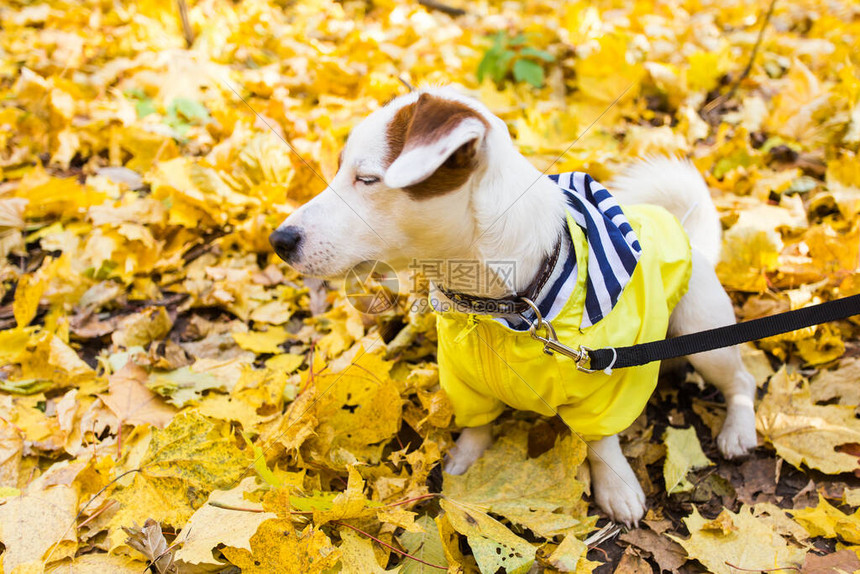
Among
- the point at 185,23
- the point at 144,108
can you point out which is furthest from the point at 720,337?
the point at 185,23

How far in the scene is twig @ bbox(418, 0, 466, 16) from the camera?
553 centimetres

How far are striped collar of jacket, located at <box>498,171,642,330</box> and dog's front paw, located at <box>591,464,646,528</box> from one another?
0.61 m

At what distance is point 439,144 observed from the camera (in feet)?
4.57

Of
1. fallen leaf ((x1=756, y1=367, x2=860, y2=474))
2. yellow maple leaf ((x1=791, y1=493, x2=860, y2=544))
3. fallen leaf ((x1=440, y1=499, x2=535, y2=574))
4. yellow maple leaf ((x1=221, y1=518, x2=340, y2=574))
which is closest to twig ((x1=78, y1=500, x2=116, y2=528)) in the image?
yellow maple leaf ((x1=221, y1=518, x2=340, y2=574))

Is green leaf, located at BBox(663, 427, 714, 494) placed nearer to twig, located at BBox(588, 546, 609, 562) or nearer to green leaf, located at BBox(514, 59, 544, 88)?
twig, located at BBox(588, 546, 609, 562)

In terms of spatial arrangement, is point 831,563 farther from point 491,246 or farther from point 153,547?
point 153,547

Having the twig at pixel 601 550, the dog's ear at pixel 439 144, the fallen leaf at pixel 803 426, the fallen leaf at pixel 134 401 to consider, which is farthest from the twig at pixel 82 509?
the fallen leaf at pixel 803 426

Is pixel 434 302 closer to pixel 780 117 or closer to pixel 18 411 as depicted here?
pixel 18 411

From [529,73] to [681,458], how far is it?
111 inches

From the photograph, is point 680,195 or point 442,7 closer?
point 680,195

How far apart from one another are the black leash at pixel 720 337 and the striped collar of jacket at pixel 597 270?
0.13 metres

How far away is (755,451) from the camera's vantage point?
2.09 m

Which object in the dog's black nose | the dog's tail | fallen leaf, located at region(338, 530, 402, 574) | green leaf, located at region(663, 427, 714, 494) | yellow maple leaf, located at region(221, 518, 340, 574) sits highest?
the dog's black nose

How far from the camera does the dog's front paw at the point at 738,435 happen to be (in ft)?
6.75
